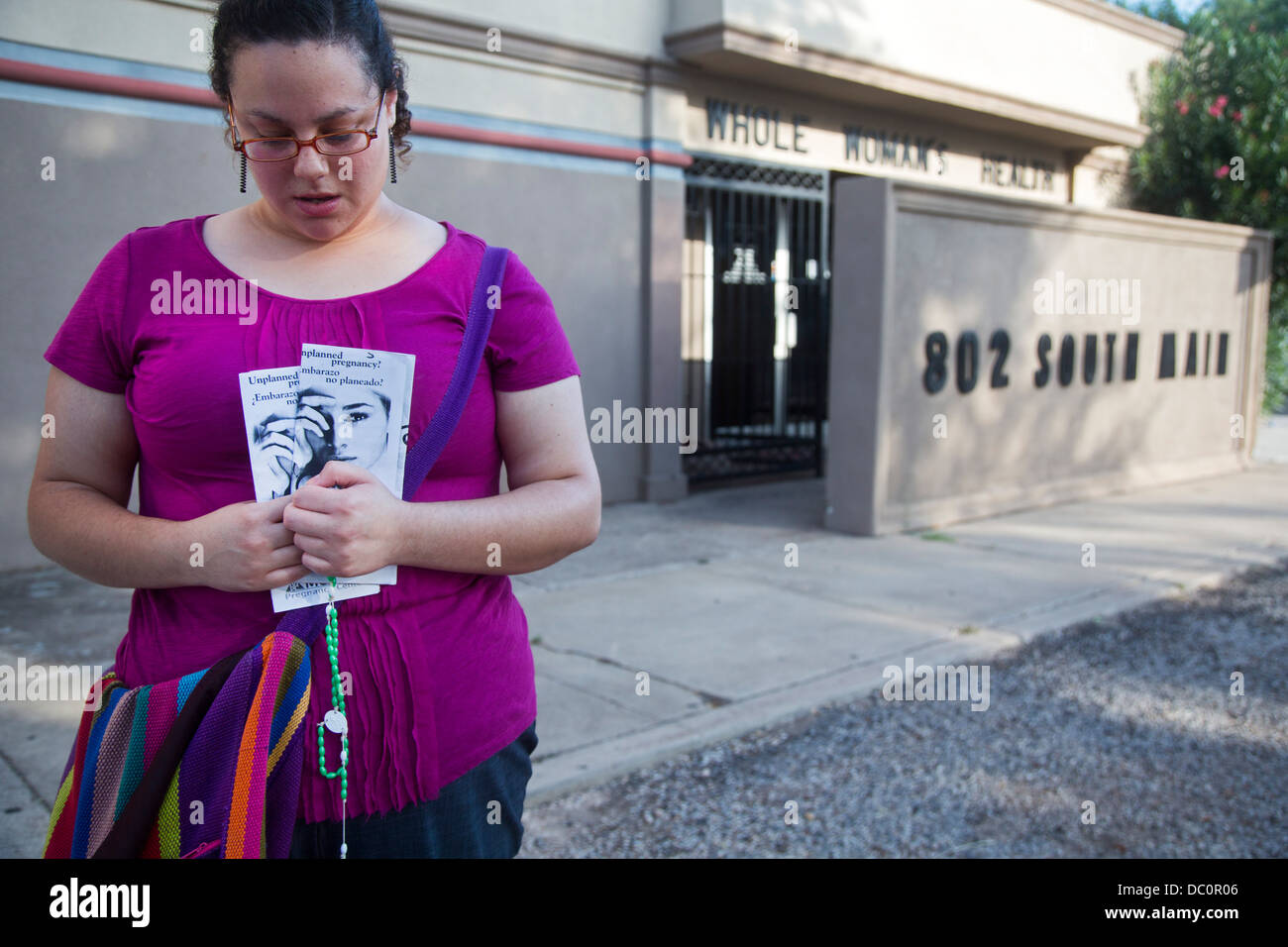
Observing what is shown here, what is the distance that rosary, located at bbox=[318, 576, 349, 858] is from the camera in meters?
1.44

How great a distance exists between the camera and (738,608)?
19.3 ft

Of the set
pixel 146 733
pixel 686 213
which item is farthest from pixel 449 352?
pixel 686 213

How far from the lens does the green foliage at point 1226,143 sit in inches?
479

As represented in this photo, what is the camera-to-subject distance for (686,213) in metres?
9.79

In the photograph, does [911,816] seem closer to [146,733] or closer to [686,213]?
[146,733]

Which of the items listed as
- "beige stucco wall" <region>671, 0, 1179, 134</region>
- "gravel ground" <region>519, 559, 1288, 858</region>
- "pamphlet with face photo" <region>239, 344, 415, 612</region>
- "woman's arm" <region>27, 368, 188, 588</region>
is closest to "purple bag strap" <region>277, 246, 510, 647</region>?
"pamphlet with face photo" <region>239, 344, 415, 612</region>

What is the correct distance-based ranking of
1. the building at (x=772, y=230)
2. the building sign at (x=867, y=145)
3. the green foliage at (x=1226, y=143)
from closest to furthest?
1. the building at (x=772, y=230)
2. the building sign at (x=867, y=145)
3. the green foliage at (x=1226, y=143)

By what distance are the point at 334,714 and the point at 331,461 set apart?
1.11 feet

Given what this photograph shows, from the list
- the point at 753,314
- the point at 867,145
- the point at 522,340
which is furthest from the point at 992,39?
the point at 522,340

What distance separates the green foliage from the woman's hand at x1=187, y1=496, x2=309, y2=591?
13.2m

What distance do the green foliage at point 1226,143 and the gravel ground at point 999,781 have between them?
924 centimetres

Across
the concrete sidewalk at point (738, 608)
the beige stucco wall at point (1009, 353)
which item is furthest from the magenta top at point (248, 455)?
the beige stucco wall at point (1009, 353)

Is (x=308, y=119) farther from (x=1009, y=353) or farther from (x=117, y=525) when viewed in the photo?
(x=1009, y=353)

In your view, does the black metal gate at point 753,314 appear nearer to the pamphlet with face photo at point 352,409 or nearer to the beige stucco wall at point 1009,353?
the beige stucco wall at point 1009,353
